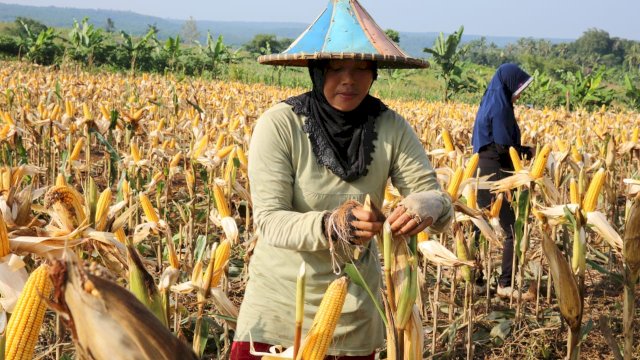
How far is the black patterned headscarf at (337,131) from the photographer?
2.06 m

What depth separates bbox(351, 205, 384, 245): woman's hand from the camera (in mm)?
1508

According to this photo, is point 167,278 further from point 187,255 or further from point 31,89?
point 31,89

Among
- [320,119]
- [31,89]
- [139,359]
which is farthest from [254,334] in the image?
[31,89]

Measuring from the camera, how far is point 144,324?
0.93m

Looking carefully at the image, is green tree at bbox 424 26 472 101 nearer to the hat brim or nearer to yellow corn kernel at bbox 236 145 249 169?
yellow corn kernel at bbox 236 145 249 169

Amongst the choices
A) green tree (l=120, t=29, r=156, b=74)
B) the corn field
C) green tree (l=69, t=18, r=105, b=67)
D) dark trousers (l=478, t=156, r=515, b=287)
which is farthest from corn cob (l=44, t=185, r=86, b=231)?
green tree (l=120, t=29, r=156, b=74)

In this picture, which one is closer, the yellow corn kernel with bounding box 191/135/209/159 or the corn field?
the corn field

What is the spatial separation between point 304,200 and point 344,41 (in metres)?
0.55

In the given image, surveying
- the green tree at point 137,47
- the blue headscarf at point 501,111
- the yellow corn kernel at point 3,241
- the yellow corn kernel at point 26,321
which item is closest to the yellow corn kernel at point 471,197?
the blue headscarf at point 501,111

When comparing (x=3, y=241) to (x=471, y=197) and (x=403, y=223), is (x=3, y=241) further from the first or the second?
(x=471, y=197)

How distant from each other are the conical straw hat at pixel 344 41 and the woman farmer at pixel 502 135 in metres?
2.61

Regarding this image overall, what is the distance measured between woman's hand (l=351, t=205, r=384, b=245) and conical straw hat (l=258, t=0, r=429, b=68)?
0.64 meters

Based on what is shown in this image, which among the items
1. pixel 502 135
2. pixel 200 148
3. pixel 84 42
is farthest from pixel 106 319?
pixel 84 42

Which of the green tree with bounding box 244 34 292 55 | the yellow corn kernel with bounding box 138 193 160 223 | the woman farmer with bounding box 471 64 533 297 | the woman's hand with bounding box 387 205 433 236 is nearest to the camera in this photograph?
the woman's hand with bounding box 387 205 433 236
